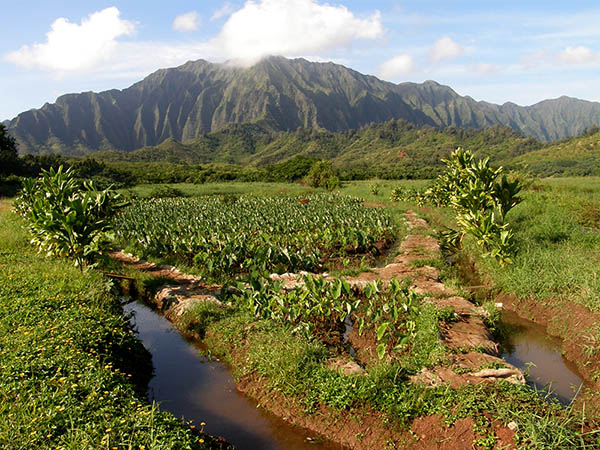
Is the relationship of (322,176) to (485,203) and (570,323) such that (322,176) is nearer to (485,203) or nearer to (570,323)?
(485,203)

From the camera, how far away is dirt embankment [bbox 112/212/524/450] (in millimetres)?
4305

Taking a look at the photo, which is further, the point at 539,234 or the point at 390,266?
the point at 539,234

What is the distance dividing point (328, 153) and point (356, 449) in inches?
4747

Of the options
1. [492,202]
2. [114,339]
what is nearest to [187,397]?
[114,339]

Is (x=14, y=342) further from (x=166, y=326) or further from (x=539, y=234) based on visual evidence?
(x=539, y=234)

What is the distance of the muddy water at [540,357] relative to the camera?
576 centimetres

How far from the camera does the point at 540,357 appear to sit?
6.68 meters

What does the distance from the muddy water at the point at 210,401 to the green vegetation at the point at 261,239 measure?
2.55 m

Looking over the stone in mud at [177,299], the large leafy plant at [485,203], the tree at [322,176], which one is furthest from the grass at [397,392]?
the tree at [322,176]

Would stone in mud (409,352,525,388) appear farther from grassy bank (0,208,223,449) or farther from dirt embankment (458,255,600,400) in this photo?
grassy bank (0,208,223,449)

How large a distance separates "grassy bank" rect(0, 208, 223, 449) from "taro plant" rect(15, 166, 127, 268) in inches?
44.1

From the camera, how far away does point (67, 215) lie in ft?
27.2

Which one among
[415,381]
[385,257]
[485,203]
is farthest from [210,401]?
[385,257]

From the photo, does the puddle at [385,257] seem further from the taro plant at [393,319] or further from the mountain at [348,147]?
the mountain at [348,147]
